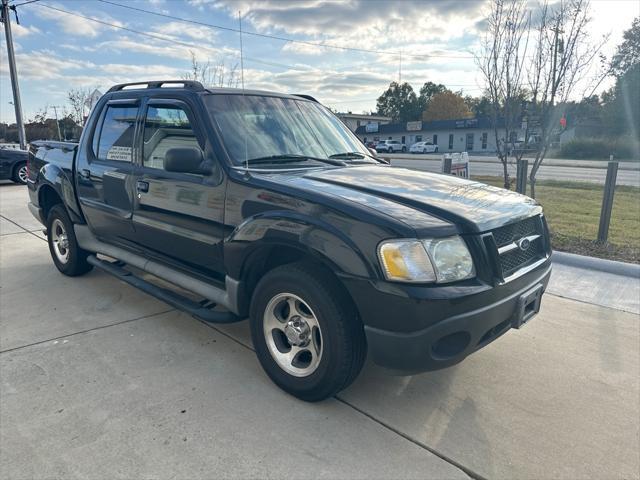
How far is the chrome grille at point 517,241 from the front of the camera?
111 inches

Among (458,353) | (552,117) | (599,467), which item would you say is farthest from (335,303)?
(552,117)

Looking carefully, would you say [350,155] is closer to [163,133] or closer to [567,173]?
[163,133]

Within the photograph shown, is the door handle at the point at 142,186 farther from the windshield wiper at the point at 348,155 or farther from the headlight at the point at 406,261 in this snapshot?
the headlight at the point at 406,261

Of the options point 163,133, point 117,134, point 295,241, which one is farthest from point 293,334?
point 117,134

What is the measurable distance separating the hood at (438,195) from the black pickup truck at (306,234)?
0.01 m

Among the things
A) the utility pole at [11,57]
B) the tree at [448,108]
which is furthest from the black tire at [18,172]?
the tree at [448,108]

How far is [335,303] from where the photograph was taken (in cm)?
266

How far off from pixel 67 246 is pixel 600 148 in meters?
49.1

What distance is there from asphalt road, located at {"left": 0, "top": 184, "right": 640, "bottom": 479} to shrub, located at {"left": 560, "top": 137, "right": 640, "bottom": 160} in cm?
4642

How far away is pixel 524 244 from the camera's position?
9.96 feet

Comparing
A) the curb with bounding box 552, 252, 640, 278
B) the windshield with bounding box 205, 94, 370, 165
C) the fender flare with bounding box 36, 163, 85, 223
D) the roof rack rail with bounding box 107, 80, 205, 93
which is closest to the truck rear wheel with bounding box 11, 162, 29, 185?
the fender flare with bounding box 36, 163, 85, 223

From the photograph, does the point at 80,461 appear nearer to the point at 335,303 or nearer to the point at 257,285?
the point at 257,285

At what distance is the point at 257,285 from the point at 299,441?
96cm

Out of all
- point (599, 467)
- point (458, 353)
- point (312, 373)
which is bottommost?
point (599, 467)
